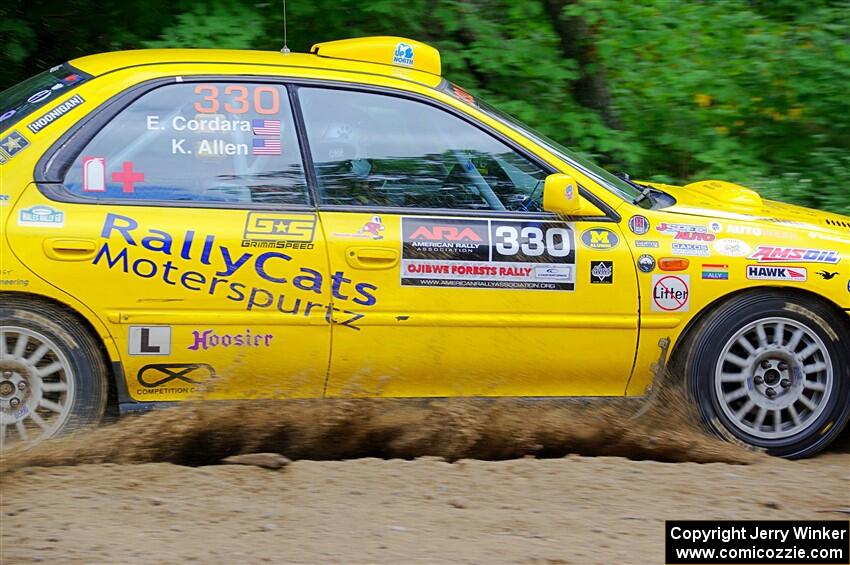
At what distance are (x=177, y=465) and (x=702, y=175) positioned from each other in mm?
4772

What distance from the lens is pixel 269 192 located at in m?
4.54

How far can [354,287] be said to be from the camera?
450 cm

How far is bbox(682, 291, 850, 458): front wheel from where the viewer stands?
4758 mm

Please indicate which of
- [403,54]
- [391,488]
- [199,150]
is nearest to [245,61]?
[199,150]

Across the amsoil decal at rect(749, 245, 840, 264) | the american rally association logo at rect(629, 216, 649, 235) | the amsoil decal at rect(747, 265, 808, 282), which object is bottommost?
the amsoil decal at rect(747, 265, 808, 282)

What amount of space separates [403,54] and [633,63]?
378 centimetres

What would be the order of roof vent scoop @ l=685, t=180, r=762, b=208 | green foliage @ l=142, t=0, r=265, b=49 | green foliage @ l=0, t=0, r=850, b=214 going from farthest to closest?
green foliage @ l=0, t=0, r=850, b=214
green foliage @ l=142, t=0, r=265, b=49
roof vent scoop @ l=685, t=180, r=762, b=208

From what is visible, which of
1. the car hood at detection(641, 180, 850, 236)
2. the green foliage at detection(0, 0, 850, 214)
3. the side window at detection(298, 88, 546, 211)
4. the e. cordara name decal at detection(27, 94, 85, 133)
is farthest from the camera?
the green foliage at detection(0, 0, 850, 214)

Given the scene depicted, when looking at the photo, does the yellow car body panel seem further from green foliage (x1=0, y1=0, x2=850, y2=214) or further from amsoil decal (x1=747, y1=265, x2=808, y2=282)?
green foliage (x1=0, y1=0, x2=850, y2=214)

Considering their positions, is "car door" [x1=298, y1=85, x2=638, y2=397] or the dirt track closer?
the dirt track

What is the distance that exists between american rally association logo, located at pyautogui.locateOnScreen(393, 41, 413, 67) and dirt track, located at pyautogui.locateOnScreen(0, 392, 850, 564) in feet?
5.42

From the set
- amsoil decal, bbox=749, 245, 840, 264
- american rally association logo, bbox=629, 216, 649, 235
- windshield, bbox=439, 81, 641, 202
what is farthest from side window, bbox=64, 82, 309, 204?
amsoil decal, bbox=749, 245, 840, 264

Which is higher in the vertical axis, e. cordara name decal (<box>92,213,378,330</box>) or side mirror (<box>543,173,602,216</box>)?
side mirror (<box>543,173,602,216</box>)

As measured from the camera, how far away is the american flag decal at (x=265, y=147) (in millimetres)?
4559
